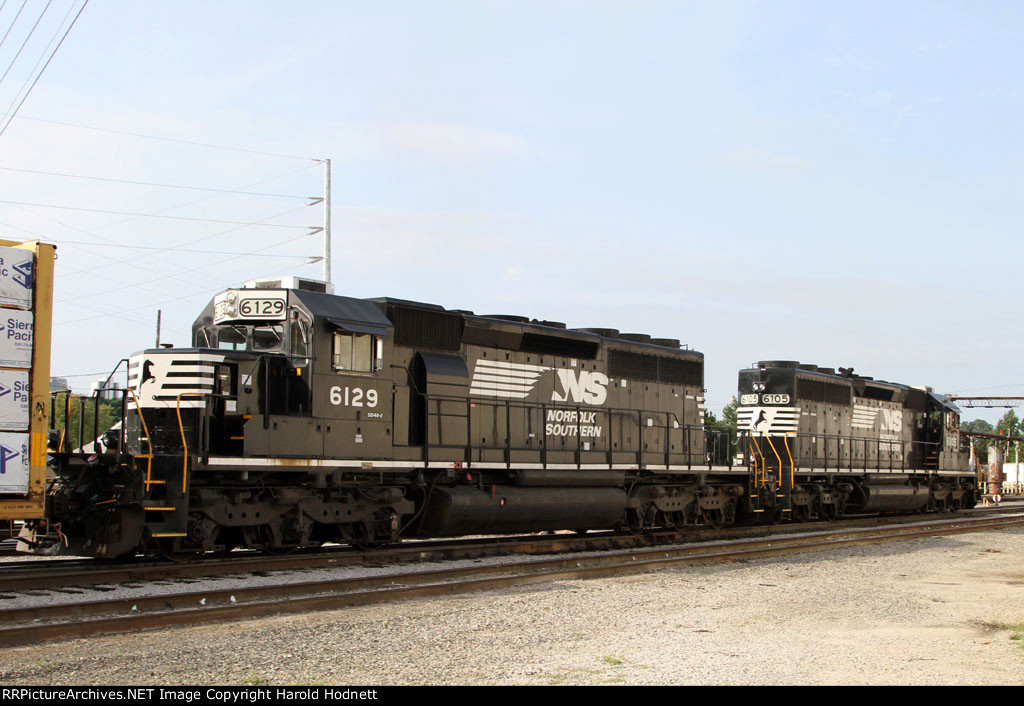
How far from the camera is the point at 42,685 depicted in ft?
19.9

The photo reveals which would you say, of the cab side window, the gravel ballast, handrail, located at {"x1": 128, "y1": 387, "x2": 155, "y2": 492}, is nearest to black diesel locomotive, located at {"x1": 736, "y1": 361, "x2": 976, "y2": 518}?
the gravel ballast

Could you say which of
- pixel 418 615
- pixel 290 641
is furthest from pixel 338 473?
pixel 290 641

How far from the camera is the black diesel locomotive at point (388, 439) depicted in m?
11.4

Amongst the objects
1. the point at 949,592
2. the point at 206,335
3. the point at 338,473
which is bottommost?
the point at 949,592

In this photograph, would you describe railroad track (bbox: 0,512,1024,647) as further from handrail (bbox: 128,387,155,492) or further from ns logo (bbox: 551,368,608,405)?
ns logo (bbox: 551,368,608,405)

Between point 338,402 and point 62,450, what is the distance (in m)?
3.32

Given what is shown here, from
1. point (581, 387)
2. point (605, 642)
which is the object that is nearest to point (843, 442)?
point (581, 387)

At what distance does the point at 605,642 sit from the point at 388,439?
21.0ft

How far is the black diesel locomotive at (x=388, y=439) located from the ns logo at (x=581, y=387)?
29mm

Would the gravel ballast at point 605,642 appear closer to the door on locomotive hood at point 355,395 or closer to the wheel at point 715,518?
the door on locomotive hood at point 355,395

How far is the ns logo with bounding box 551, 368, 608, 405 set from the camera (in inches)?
660

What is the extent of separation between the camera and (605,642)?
25.6 ft

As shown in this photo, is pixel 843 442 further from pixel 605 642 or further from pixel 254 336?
pixel 605 642
